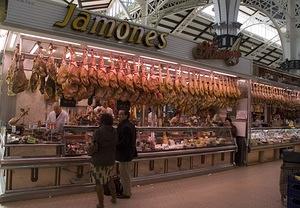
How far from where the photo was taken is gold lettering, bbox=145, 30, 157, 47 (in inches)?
292

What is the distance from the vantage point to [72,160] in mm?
6258

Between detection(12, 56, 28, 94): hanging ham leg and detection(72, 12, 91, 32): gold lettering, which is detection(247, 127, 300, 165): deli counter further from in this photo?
detection(12, 56, 28, 94): hanging ham leg

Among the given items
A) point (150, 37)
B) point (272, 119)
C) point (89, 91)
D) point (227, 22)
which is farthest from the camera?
point (272, 119)

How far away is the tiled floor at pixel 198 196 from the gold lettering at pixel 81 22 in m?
3.10

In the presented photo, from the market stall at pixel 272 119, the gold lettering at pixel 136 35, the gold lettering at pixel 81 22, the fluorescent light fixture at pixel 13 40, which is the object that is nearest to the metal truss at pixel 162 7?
the market stall at pixel 272 119

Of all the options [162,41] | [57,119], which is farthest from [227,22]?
[57,119]

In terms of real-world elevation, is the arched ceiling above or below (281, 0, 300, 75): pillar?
above

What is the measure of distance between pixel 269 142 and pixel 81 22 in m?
8.91

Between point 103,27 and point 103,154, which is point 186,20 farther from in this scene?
point 103,154

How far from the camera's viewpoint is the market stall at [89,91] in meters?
5.91

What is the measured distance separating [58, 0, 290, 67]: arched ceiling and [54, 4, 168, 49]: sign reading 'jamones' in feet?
33.5

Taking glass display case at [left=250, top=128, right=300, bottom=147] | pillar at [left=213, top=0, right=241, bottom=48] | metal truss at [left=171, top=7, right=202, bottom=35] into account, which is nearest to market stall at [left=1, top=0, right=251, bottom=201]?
glass display case at [left=250, top=128, right=300, bottom=147]

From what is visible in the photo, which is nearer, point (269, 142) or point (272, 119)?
point (269, 142)

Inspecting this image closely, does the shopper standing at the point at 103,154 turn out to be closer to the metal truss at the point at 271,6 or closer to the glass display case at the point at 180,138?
the glass display case at the point at 180,138
